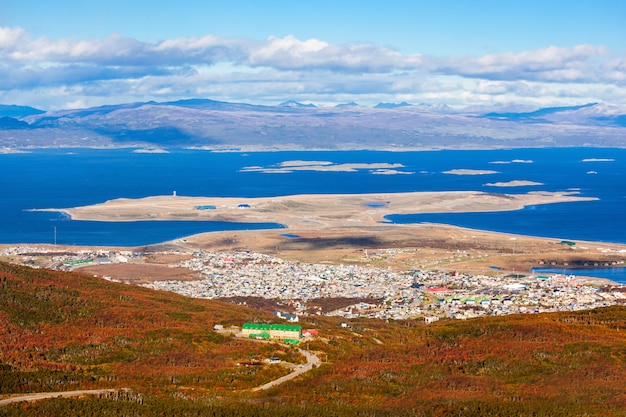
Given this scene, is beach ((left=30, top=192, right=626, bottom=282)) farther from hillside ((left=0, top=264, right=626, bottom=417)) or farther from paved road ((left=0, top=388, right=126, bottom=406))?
paved road ((left=0, top=388, right=126, bottom=406))

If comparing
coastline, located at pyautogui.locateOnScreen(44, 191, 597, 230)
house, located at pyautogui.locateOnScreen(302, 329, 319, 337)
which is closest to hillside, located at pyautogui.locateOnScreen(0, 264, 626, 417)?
house, located at pyautogui.locateOnScreen(302, 329, 319, 337)

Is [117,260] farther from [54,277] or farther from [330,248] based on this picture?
[54,277]

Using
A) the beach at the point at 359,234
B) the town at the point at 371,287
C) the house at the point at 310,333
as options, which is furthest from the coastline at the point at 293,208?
the house at the point at 310,333

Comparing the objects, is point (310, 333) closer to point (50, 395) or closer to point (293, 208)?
point (50, 395)

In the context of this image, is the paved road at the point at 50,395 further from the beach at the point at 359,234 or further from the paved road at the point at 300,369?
the beach at the point at 359,234

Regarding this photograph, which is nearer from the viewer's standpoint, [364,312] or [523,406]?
[523,406]

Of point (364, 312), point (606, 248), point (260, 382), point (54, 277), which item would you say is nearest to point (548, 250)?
point (606, 248)

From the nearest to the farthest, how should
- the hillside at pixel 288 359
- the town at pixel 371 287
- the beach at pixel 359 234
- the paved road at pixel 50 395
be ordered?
the paved road at pixel 50 395 → the hillside at pixel 288 359 → the town at pixel 371 287 → the beach at pixel 359 234
